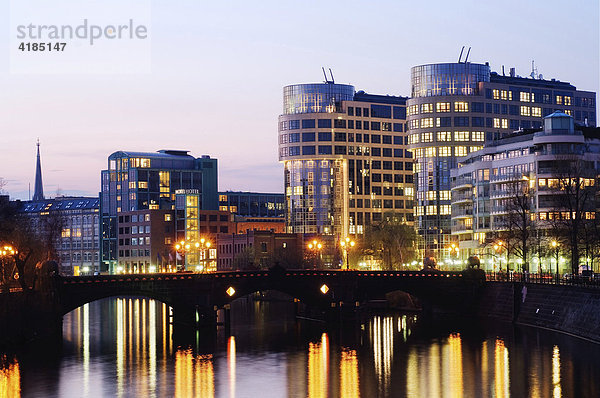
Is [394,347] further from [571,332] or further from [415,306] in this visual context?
[415,306]

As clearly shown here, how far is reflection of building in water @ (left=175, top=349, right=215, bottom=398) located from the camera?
89.0m

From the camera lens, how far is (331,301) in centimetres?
15012

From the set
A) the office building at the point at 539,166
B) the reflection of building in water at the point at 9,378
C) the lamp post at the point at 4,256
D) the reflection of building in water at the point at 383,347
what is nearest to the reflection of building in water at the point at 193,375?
the reflection of building in water at the point at 9,378

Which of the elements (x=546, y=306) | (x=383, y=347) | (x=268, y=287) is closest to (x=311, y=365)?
(x=383, y=347)

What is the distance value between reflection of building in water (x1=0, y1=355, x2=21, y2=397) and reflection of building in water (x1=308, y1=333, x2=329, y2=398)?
2540 centimetres

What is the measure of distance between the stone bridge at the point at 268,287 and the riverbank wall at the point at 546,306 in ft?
16.2

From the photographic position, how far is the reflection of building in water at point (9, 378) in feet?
293

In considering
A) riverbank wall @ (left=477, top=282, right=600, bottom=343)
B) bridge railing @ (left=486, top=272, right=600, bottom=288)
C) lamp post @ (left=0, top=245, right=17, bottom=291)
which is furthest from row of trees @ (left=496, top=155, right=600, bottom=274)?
lamp post @ (left=0, top=245, right=17, bottom=291)

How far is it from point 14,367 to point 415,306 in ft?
265

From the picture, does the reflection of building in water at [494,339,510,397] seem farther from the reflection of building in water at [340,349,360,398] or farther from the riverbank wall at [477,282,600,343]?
the reflection of building in water at [340,349,360,398]

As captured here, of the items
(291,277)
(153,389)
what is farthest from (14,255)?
(153,389)

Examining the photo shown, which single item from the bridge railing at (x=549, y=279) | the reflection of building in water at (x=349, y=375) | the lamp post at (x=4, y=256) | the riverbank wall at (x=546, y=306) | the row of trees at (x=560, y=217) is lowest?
the reflection of building in water at (x=349, y=375)

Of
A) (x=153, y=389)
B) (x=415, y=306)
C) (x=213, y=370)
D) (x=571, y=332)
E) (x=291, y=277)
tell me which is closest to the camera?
(x=153, y=389)

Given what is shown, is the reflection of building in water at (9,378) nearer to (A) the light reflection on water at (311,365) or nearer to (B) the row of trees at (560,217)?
(A) the light reflection on water at (311,365)
